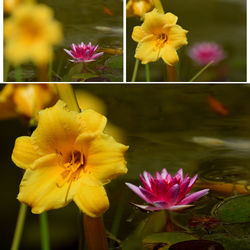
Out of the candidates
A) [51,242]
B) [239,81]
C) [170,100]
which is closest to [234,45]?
[239,81]

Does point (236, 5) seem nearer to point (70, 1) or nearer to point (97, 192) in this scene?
point (70, 1)


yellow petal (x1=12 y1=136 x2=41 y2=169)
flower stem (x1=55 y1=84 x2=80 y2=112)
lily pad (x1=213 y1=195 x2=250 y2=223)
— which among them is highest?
flower stem (x1=55 y1=84 x2=80 y2=112)

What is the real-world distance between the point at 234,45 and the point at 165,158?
339 mm

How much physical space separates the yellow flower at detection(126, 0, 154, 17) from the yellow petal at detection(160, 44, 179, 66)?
106 mm

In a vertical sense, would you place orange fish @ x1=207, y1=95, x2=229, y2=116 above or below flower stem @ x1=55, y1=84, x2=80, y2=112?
below

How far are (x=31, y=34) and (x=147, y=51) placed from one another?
30cm

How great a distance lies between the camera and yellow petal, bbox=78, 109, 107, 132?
4.14 feet

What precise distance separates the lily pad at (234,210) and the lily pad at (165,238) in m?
0.09

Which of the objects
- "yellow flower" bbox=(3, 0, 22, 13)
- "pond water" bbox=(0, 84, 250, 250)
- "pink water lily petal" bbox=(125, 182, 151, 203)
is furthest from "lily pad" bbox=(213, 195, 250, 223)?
"yellow flower" bbox=(3, 0, 22, 13)

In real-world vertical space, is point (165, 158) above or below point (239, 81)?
below

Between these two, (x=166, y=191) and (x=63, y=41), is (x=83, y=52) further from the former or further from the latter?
(x=166, y=191)

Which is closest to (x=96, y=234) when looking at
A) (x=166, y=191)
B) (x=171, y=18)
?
(x=166, y=191)

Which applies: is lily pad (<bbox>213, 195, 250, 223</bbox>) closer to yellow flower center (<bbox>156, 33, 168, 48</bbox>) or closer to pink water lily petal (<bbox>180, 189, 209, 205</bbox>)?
pink water lily petal (<bbox>180, 189, 209, 205</bbox>)

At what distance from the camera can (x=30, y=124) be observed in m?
1.30
